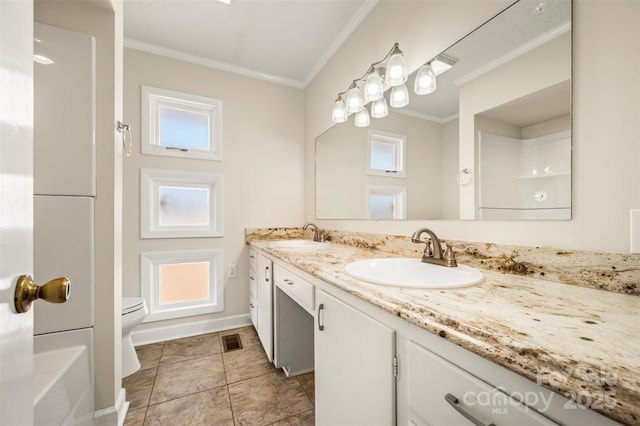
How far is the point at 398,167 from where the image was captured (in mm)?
1524

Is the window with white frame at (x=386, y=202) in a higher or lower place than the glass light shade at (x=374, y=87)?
lower

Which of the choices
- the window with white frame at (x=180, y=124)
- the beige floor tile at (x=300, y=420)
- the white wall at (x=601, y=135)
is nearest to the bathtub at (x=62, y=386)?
the beige floor tile at (x=300, y=420)

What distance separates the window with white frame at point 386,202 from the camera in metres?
1.49

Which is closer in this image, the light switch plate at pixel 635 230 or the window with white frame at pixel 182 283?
the light switch plate at pixel 635 230

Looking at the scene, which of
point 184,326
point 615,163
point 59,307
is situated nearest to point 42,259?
point 59,307

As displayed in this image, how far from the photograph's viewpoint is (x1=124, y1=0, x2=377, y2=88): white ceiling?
5.65 feet

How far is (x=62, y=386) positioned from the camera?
89 centimetres

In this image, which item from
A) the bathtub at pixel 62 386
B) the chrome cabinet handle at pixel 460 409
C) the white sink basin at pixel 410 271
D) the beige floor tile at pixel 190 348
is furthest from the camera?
the beige floor tile at pixel 190 348

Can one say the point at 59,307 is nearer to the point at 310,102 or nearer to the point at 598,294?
the point at 598,294

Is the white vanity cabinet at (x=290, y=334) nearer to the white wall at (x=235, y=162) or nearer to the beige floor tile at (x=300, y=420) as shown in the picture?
the beige floor tile at (x=300, y=420)

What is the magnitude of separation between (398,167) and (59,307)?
177 centimetres

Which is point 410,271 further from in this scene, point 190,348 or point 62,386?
point 190,348

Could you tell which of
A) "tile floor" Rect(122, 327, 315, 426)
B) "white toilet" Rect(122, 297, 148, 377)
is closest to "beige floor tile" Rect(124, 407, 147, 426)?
"tile floor" Rect(122, 327, 315, 426)

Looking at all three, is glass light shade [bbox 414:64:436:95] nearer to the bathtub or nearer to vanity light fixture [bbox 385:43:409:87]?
vanity light fixture [bbox 385:43:409:87]
